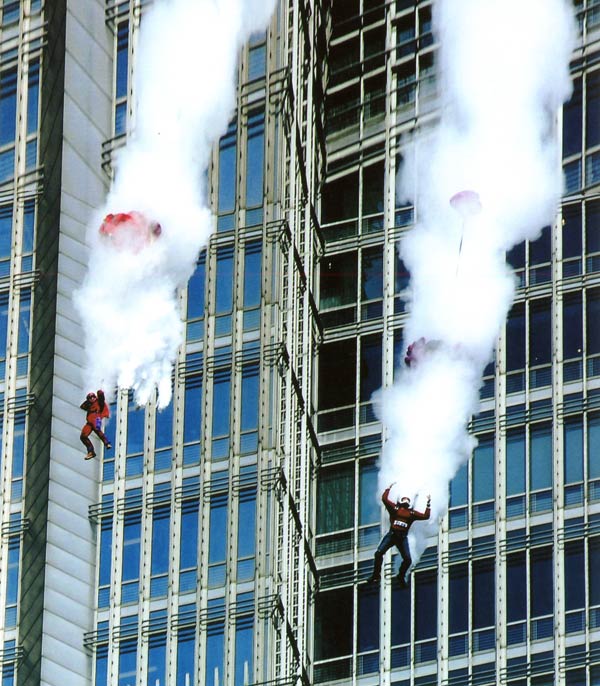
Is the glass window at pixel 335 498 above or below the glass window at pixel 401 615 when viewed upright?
above

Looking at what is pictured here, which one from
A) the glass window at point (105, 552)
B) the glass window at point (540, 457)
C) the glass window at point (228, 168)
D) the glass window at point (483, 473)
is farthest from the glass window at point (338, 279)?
the glass window at point (105, 552)

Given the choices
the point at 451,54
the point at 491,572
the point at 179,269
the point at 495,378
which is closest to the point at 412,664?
the point at 491,572

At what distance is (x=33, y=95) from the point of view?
3132 inches

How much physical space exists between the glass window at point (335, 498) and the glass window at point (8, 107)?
1421cm

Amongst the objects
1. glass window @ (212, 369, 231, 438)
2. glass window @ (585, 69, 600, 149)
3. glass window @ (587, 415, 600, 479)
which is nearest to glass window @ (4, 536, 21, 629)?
glass window @ (212, 369, 231, 438)

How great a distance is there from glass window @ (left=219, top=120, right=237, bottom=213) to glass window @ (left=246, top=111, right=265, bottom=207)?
454 mm

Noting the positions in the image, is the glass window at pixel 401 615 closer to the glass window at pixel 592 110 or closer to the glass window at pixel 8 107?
Result: the glass window at pixel 592 110

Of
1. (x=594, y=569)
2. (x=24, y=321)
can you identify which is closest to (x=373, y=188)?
(x=24, y=321)

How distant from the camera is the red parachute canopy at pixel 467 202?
7425 centimetres

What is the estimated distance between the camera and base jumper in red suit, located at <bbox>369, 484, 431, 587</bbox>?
71.4 meters

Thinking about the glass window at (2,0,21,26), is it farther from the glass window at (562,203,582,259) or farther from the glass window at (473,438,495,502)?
the glass window at (473,438,495,502)

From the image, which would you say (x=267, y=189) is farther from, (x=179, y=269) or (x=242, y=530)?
(x=242, y=530)

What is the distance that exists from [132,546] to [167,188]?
1052 centimetres

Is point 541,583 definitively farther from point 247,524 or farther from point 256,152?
point 256,152
